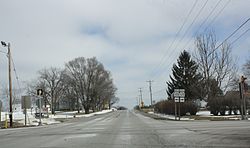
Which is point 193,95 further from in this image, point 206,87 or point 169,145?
point 169,145

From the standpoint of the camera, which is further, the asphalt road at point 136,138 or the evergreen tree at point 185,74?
the evergreen tree at point 185,74

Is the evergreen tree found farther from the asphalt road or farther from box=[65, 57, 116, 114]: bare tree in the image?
the asphalt road

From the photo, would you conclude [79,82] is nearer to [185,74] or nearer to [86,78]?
[86,78]

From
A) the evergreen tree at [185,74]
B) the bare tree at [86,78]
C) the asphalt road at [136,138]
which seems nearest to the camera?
the asphalt road at [136,138]

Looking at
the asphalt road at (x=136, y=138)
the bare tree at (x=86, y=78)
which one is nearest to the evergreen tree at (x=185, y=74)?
the bare tree at (x=86, y=78)

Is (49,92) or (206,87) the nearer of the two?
(206,87)

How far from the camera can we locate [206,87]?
2884 inches

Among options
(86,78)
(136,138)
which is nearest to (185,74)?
(86,78)

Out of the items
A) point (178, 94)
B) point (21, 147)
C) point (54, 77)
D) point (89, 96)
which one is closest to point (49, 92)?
point (54, 77)

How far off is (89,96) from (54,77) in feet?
45.7

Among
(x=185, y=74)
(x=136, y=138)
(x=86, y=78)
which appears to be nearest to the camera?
(x=136, y=138)

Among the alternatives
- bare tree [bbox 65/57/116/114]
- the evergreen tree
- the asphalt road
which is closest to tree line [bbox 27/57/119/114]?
bare tree [bbox 65/57/116/114]

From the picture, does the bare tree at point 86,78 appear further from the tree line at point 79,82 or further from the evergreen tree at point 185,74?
the evergreen tree at point 185,74

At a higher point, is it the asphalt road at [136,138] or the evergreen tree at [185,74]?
the evergreen tree at [185,74]
